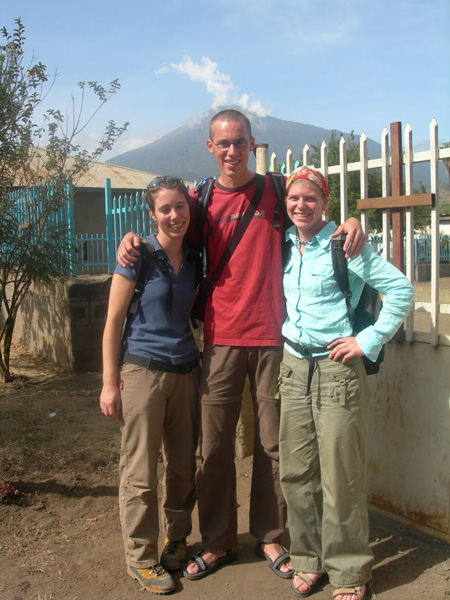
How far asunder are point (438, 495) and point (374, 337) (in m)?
1.28

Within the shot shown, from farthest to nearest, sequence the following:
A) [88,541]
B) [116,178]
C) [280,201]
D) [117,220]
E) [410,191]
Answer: [116,178], [117,220], [88,541], [410,191], [280,201]

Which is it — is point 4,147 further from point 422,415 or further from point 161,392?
point 422,415

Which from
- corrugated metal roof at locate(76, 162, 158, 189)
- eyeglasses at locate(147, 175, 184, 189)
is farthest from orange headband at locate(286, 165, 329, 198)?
corrugated metal roof at locate(76, 162, 158, 189)

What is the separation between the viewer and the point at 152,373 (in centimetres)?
277

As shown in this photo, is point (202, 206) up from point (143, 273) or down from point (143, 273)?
up

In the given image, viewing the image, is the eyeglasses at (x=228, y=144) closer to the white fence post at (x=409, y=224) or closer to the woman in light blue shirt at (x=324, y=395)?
the woman in light blue shirt at (x=324, y=395)

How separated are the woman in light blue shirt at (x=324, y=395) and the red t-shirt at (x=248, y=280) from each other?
85 mm

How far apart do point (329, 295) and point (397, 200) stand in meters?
0.94

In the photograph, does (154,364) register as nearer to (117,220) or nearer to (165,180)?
(165,180)

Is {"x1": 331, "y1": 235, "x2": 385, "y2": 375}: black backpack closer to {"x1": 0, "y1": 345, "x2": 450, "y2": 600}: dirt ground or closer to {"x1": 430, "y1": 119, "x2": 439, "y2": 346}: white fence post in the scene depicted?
{"x1": 430, "y1": 119, "x2": 439, "y2": 346}: white fence post

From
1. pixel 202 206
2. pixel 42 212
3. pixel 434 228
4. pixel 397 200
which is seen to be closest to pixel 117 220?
pixel 42 212

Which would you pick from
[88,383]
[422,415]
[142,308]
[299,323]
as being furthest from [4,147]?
[422,415]

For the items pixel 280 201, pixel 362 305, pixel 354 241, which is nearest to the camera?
pixel 354 241

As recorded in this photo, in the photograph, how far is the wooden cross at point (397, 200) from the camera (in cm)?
313
